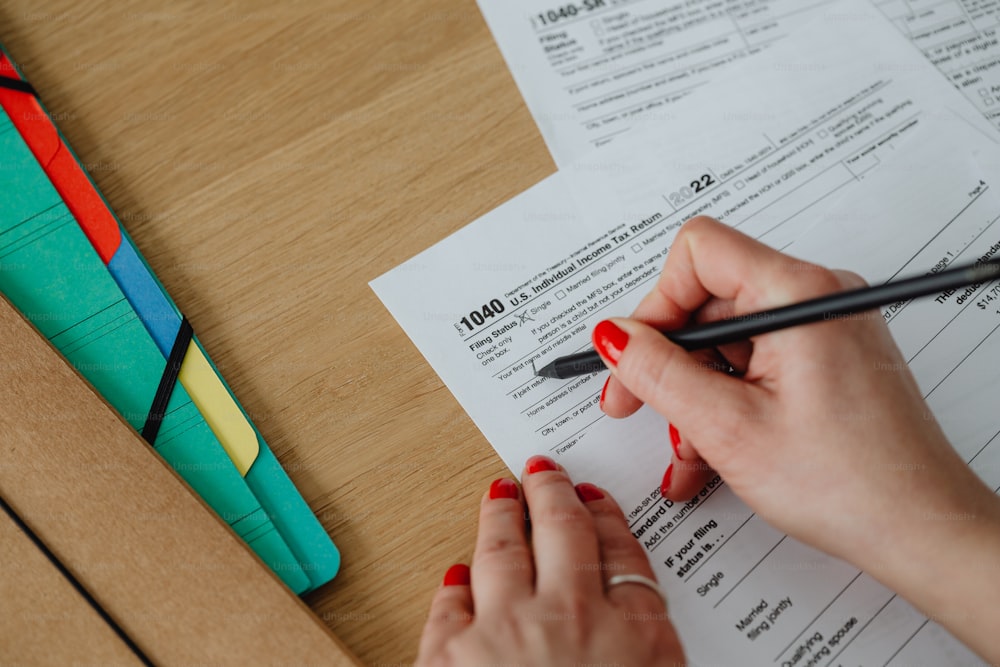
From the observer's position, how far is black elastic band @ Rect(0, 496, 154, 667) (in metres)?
0.42

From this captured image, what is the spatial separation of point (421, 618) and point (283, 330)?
25 centimetres

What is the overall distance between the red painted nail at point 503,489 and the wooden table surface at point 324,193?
15 mm

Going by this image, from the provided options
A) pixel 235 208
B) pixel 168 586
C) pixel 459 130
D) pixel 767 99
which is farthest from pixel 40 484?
pixel 767 99

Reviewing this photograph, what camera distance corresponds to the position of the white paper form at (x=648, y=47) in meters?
0.62

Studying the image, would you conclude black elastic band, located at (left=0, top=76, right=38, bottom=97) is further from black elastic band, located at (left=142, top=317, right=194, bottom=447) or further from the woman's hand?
the woman's hand

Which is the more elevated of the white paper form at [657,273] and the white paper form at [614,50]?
the white paper form at [614,50]

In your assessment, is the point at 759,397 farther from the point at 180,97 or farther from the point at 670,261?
the point at 180,97

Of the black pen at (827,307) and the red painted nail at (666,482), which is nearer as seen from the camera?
the black pen at (827,307)

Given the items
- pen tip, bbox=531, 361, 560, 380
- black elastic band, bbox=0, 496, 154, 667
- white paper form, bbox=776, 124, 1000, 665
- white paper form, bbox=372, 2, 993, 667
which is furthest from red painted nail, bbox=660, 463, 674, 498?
black elastic band, bbox=0, 496, 154, 667

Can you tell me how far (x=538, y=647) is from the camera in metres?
0.40

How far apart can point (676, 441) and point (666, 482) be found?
0.03 m

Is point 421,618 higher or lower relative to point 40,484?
lower

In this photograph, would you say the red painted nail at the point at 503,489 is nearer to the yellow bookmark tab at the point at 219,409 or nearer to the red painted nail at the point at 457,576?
the red painted nail at the point at 457,576

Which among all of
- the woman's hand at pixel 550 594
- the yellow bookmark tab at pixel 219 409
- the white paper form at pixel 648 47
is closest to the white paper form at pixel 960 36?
the white paper form at pixel 648 47
